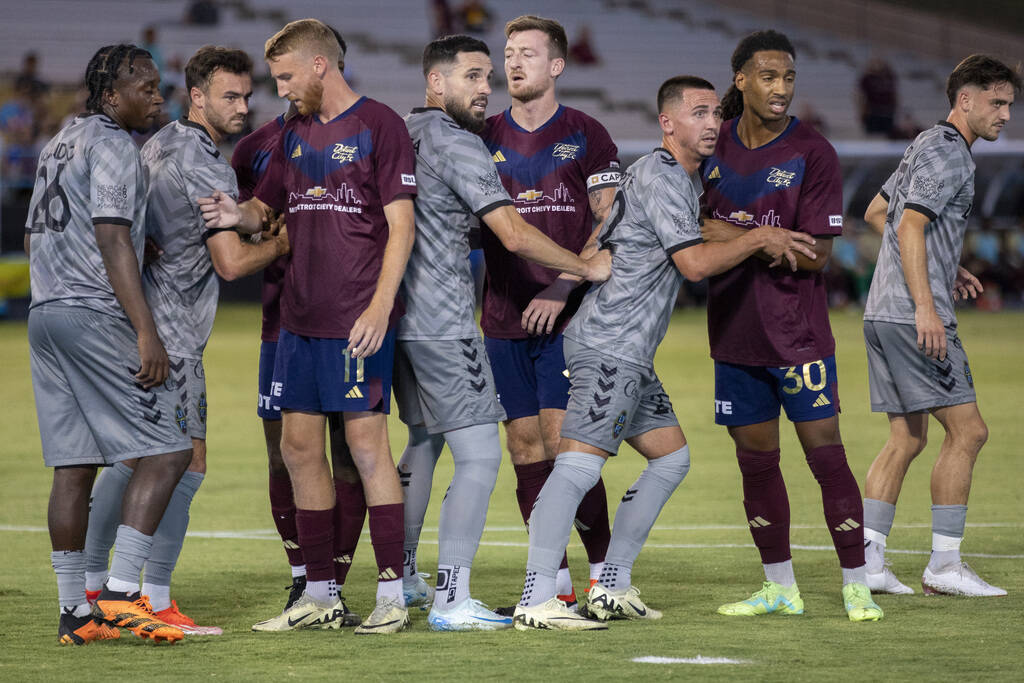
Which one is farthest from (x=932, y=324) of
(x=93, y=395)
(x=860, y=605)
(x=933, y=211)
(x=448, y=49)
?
(x=93, y=395)

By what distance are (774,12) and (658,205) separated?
34.6 metres

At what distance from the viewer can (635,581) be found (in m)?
7.07

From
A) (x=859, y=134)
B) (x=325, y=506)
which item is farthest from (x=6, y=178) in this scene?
(x=325, y=506)

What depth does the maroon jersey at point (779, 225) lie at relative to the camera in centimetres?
634

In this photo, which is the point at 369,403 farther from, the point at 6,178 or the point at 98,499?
the point at 6,178

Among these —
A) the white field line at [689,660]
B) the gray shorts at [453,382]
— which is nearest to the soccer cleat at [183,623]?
the gray shorts at [453,382]

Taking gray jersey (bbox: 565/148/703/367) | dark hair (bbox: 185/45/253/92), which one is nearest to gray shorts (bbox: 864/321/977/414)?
gray jersey (bbox: 565/148/703/367)

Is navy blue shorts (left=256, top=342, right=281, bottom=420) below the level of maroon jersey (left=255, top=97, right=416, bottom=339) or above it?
below

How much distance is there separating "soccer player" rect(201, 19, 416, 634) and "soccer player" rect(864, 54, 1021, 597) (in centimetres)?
237

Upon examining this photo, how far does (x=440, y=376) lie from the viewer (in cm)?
603

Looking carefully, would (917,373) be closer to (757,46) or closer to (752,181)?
(752,181)

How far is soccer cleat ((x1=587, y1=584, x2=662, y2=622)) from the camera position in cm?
610

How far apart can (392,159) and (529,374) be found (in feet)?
4.36

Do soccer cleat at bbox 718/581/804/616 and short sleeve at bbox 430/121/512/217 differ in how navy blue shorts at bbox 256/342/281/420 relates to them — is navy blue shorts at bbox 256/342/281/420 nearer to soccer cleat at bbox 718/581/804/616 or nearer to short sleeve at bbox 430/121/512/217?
short sleeve at bbox 430/121/512/217
